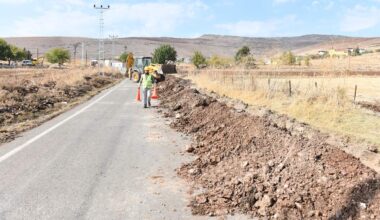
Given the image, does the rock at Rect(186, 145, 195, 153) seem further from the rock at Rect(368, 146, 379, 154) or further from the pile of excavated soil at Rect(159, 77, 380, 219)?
the rock at Rect(368, 146, 379, 154)

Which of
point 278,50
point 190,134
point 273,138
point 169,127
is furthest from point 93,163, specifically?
point 278,50

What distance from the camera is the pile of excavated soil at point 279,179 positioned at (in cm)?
599

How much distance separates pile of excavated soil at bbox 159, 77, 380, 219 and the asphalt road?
0.53 metres

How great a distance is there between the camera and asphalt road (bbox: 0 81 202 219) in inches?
267

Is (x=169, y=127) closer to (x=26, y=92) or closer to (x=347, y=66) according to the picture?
(x=347, y=66)

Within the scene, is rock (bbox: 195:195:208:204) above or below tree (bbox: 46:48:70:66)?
below

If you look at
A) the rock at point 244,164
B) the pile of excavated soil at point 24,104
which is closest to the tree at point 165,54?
the pile of excavated soil at point 24,104

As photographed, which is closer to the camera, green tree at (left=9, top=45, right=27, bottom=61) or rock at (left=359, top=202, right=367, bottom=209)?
rock at (left=359, top=202, right=367, bottom=209)

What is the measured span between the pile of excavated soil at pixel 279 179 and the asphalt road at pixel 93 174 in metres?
0.53

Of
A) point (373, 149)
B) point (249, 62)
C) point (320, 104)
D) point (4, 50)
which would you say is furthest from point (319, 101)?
point (4, 50)

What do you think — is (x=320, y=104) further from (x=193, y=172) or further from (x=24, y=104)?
(x=24, y=104)

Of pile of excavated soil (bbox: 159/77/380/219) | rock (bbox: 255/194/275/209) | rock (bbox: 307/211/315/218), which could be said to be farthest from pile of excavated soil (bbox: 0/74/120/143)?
rock (bbox: 307/211/315/218)

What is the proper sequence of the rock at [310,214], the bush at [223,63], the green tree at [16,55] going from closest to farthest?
the rock at [310,214] → the bush at [223,63] → the green tree at [16,55]

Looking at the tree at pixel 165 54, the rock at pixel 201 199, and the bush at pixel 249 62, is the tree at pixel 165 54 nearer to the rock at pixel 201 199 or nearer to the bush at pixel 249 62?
the bush at pixel 249 62
